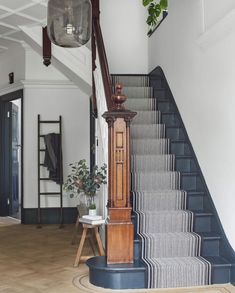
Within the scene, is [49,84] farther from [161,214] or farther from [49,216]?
[161,214]

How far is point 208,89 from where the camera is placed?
442 cm

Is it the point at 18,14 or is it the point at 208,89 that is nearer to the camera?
the point at 208,89

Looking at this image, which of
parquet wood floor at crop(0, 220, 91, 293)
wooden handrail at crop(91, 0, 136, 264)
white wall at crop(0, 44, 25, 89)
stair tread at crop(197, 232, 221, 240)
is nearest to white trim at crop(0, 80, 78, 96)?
white wall at crop(0, 44, 25, 89)

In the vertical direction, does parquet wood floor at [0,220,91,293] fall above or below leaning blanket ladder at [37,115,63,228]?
below

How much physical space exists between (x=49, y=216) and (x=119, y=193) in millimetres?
3829

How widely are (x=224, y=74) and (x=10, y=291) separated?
273 centimetres

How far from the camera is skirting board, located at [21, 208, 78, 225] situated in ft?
24.3

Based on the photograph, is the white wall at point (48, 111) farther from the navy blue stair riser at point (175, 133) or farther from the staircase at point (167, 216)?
the navy blue stair riser at point (175, 133)

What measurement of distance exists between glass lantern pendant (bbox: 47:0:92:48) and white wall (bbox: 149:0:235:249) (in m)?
1.78

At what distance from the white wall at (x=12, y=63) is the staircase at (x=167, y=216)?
2.63 meters

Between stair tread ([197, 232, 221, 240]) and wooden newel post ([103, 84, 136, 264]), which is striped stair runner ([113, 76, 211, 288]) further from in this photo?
wooden newel post ([103, 84, 136, 264])

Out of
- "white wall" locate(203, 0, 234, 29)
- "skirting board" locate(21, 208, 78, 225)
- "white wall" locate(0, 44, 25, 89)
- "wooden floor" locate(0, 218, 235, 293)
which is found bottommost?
"wooden floor" locate(0, 218, 235, 293)

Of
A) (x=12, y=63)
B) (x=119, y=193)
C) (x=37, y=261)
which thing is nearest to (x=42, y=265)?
(x=37, y=261)

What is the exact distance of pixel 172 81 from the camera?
5816mm
